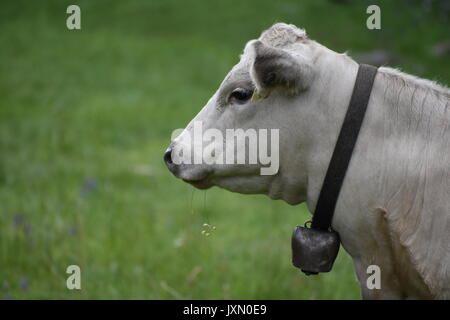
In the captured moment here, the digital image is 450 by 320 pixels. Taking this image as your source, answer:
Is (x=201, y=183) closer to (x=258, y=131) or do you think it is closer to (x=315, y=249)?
(x=258, y=131)

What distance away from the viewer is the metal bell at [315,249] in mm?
2594

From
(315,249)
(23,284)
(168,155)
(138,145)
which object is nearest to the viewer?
(315,249)

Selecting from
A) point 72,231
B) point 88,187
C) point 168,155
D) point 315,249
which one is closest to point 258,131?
point 168,155

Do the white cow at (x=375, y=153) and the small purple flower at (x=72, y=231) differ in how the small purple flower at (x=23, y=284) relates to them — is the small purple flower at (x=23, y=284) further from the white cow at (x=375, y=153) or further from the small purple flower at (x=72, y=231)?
the white cow at (x=375, y=153)

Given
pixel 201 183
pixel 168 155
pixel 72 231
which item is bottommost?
pixel 72 231

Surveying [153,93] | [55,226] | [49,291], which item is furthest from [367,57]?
[49,291]

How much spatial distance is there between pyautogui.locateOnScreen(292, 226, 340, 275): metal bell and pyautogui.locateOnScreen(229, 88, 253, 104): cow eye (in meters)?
0.59

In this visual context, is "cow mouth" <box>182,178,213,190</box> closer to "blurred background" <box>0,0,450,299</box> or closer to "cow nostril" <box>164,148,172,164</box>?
"cow nostril" <box>164,148,172,164</box>

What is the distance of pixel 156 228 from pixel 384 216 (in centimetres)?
332

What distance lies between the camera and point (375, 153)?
2533 mm

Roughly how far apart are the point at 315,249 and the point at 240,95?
713 mm

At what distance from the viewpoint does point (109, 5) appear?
1345 cm

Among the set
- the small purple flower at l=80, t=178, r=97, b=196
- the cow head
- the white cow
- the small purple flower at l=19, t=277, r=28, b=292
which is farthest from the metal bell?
the small purple flower at l=80, t=178, r=97, b=196

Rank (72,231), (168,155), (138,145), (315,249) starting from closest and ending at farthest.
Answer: (315,249) → (168,155) → (72,231) → (138,145)
